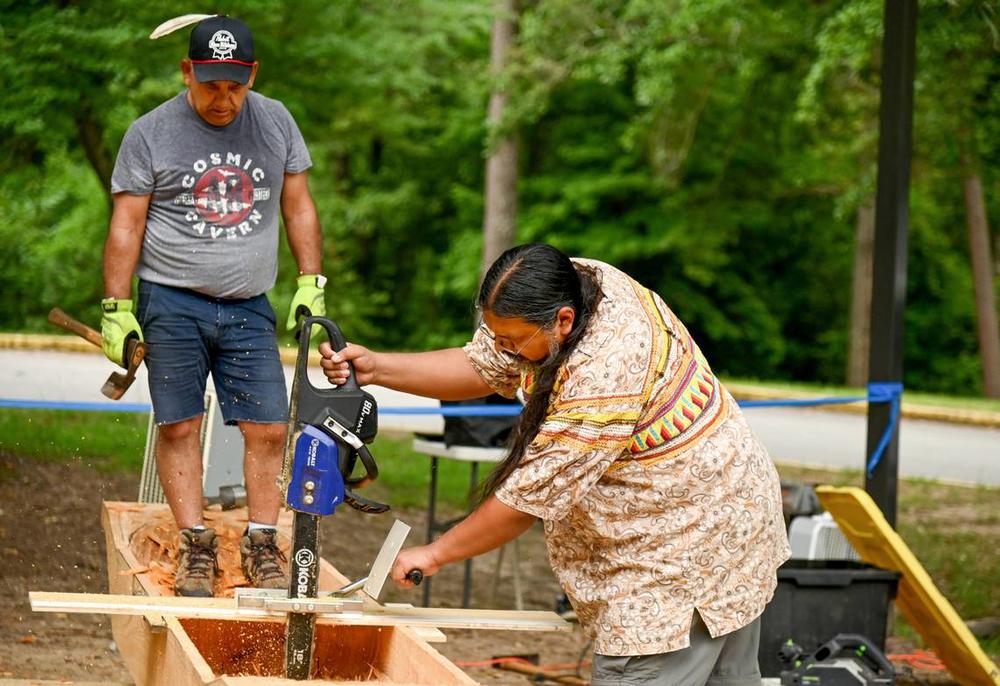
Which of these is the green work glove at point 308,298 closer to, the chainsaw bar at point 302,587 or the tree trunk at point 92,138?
the chainsaw bar at point 302,587

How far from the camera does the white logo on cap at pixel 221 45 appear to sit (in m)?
4.03

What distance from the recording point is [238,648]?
3.50 m

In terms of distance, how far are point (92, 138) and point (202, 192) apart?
5.89 metres

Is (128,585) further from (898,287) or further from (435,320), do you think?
(435,320)

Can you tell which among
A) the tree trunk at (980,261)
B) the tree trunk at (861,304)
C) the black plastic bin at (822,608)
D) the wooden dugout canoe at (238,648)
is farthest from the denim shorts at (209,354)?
the tree trunk at (980,261)

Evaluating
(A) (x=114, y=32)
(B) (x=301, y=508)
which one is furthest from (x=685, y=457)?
(A) (x=114, y=32)

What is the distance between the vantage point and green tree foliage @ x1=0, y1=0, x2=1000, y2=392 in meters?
10.2

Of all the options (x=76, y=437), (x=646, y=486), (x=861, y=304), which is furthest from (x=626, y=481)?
(x=861, y=304)

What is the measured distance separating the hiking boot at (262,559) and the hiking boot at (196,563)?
101 mm

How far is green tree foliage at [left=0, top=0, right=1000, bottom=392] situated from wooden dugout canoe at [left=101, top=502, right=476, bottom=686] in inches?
193

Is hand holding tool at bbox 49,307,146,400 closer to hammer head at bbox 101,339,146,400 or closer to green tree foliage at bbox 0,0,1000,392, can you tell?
hammer head at bbox 101,339,146,400

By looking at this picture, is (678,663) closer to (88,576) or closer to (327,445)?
(327,445)

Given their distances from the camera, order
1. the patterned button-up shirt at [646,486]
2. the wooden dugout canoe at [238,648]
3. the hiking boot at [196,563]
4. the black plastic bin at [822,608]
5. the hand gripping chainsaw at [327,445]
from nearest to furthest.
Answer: the patterned button-up shirt at [646,486] → the hand gripping chainsaw at [327,445] → the wooden dugout canoe at [238,648] → the hiking boot at [196,563] → the black plastic bin at [822,608]

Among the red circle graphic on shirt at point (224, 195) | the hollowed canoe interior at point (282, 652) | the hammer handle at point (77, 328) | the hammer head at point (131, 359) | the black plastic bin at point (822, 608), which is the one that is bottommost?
the black plastic bin at point (822, 608)
